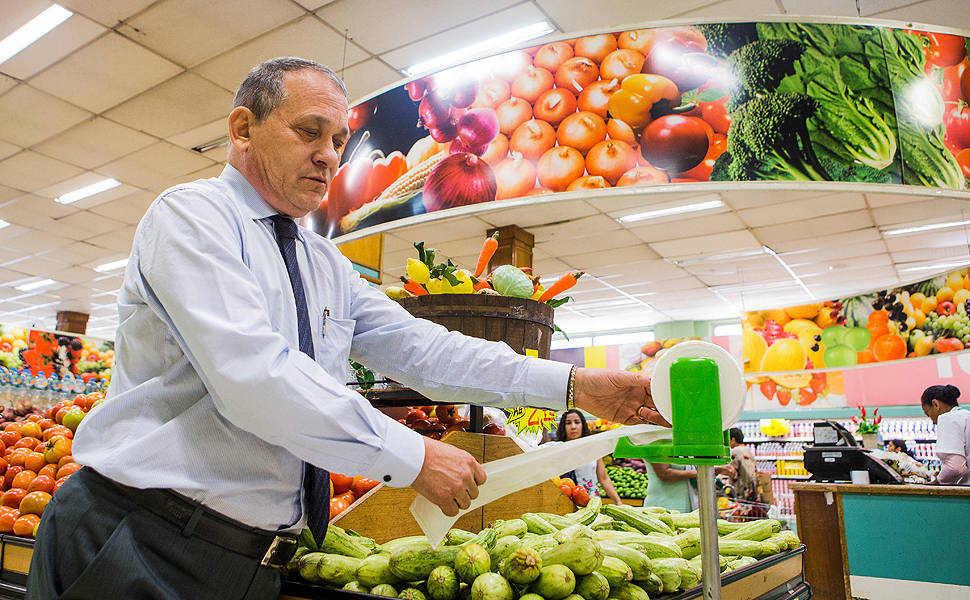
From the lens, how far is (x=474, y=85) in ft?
10.3

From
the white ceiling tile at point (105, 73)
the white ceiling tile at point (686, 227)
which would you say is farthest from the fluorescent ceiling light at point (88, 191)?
the white ceiling tile at point (686, 227)

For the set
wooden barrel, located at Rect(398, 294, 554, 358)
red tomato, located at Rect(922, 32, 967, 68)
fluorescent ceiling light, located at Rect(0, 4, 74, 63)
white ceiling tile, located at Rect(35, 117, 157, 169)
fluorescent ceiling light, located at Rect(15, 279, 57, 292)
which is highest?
fluorescent ceiling light, located at Rect(0, 4, 74, 63)

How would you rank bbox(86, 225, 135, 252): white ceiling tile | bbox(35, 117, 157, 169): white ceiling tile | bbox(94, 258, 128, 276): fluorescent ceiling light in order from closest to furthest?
bbox(35, 117, 157, 169): white ceiling tile < bbox(86, 225, 135, 252): white ceiling tile < bbox(94, 258, 128, 276): fluorescent ceiling light

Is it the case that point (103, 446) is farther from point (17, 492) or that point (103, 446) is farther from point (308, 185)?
point (17, 492)

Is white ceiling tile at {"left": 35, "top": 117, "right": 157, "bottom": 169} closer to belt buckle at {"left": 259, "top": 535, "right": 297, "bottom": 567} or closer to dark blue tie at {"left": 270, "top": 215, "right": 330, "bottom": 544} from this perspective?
dark blue tie at {"left": 270, "top": 215, "right": 330, "bottom": 544}

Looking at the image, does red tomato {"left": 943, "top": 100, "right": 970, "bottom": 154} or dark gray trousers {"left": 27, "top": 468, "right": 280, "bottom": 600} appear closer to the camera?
dark gray trousers {"left": 27, "top": 468, "right": 280, "bottom": 600}

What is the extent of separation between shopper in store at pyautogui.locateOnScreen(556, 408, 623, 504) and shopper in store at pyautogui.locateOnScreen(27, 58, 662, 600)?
3.38m

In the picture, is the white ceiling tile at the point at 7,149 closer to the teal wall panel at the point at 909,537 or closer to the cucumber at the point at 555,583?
the cucumber at the point at 555,583

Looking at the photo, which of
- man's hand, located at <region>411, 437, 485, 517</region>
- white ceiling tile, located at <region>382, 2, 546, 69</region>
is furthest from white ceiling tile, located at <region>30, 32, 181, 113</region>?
man's hand, located at <region>411, 437, 485, 517</region>

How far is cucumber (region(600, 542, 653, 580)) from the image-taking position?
1241mm

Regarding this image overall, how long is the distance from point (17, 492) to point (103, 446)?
5.83ft

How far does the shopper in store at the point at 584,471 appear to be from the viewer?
4715mm

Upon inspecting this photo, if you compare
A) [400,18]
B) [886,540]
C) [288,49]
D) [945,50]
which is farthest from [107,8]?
[886,540]

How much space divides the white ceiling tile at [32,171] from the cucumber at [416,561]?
675 cm
